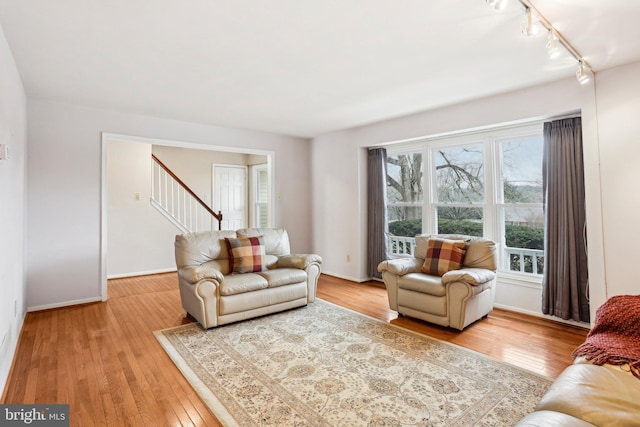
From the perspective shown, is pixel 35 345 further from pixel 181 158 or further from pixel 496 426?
pixel 181 158

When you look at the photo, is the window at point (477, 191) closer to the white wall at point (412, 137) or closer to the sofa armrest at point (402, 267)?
the white wall at point (412, 137)

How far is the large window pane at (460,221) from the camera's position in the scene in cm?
423

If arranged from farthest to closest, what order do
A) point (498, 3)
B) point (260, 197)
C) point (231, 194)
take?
point (260, 197) → point (231, 194) → point (498, 3)

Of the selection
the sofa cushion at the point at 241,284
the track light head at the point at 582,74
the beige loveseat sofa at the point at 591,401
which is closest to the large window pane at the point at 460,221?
the track light head at the point at 582,74

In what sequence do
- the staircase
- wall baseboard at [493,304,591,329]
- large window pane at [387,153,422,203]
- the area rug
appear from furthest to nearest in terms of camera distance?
the staircase, large window pane at [387,153,422,203], wall baseboard at [493,304,591,329], the area rug

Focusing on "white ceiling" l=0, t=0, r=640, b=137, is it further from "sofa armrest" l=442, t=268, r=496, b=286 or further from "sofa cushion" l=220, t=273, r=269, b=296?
"sofa cushion" l=220, t=273, r=269, b=296

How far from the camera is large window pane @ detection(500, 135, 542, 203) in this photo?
12.2 feet

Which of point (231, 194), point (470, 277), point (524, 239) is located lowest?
point (470, 277)

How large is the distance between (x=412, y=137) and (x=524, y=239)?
1.89m

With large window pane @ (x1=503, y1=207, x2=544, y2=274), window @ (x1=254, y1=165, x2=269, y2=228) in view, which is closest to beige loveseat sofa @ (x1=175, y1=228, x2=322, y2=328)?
large window pane @ (x1=503, y1=207, x2=544, y2=274)

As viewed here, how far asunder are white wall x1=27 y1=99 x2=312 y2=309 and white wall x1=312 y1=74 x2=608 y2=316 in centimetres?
270

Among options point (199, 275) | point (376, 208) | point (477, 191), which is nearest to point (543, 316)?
point (477, 191)

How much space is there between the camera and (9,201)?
8.32ft

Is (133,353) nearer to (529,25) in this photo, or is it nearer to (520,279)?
(529,25)
